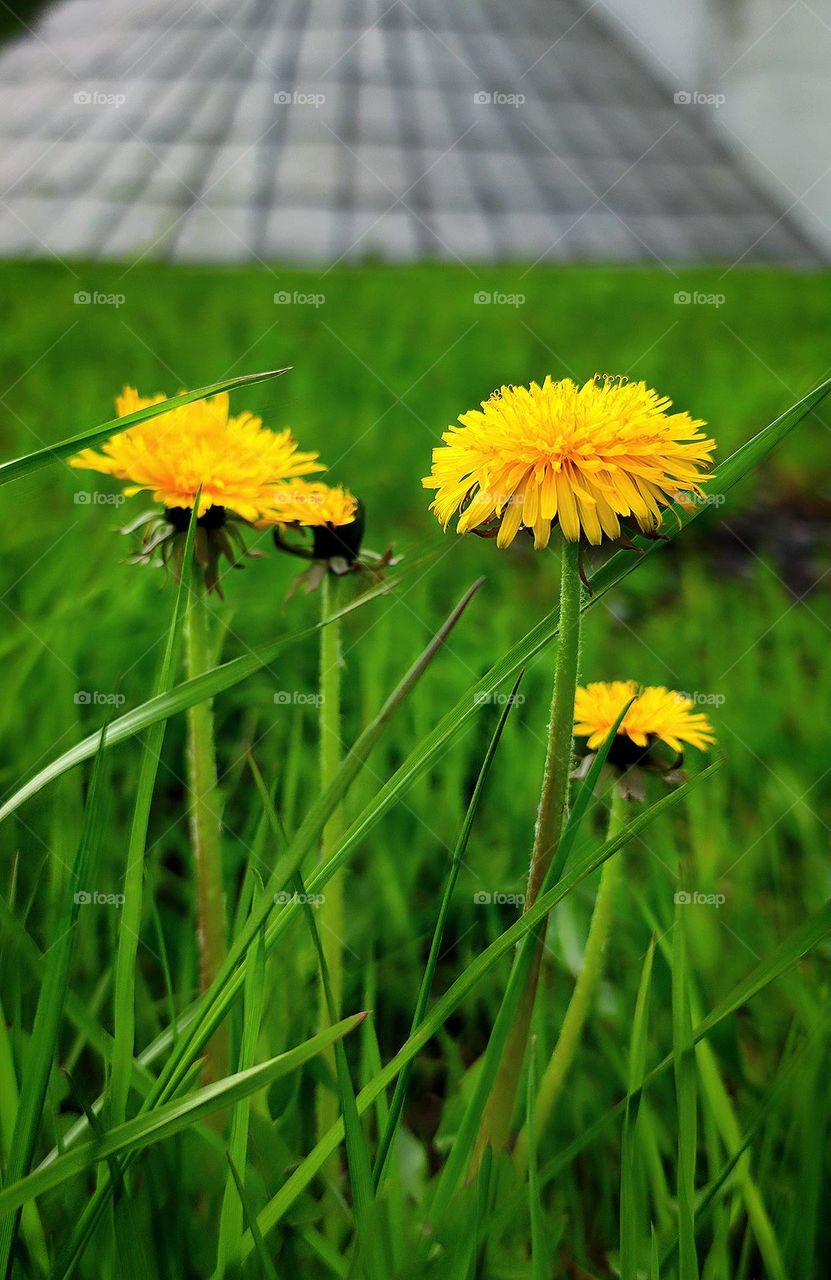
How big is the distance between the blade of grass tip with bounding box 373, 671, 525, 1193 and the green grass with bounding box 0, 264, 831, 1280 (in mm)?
21

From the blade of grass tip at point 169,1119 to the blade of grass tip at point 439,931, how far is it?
3cm

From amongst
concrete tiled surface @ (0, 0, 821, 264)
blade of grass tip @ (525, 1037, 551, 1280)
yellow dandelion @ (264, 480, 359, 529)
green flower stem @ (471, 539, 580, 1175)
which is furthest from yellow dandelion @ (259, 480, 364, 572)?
concrete tiled surface @ (0, 0, 821, 264)

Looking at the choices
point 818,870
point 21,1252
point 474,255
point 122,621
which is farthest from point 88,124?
point 21,1252

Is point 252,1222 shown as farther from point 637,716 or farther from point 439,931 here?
point 637,716

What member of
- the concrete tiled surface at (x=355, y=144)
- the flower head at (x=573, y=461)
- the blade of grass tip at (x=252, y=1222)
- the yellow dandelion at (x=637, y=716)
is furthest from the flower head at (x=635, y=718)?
the concrete tiled surface at (x=355, y=144)

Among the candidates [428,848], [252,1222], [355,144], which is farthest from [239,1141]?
[355,144]

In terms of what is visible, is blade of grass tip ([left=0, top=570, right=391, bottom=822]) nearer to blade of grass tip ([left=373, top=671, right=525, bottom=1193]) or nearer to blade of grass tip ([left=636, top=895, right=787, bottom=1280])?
blade of grass tip ([left=373, top=671, right=525, bottom=1193])

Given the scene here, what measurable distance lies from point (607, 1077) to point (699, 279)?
2389mm

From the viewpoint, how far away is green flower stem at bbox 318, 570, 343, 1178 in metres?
0.45

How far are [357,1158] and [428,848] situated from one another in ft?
1.43

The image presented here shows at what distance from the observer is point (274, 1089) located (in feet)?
1.63

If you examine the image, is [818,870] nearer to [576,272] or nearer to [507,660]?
[507,660]

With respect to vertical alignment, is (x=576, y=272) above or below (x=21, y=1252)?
above

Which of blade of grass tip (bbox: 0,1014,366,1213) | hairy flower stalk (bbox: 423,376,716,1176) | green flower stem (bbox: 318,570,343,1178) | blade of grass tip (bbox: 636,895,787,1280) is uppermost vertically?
hairy flower stalk (bbox: 423,376,716,1176)
